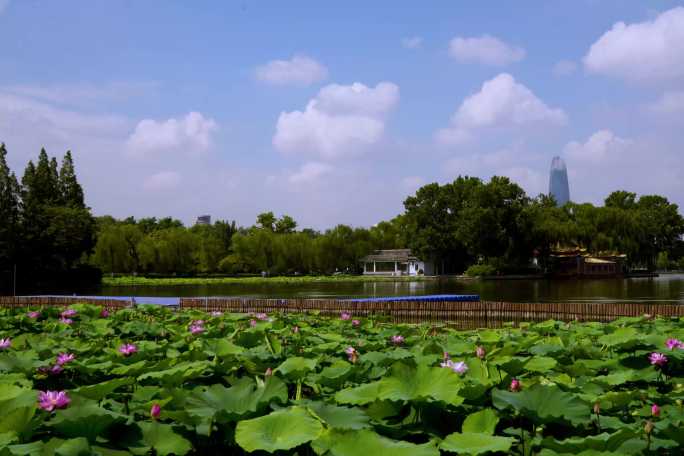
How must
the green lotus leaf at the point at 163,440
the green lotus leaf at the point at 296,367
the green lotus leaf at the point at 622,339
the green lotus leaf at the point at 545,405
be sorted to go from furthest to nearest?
the green lotus leaf at the point at 622,339, the green lotus leaf at the point at 296,367, the green lotus leaf at the point at 545,405, the green lotus leaf at the point at 163,440

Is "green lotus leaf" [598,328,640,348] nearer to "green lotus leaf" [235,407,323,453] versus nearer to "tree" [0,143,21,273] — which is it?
"green lotus leaf" [235,407,323,453]

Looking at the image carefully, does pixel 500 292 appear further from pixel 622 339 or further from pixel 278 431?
pixel 278 431

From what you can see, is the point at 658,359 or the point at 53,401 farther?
the point at 658,359

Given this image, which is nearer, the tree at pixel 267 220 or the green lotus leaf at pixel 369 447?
the green lotus leaf at pixel 369 447

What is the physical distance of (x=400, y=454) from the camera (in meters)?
1.49

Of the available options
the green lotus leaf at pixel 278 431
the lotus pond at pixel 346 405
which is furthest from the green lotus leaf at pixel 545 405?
the green lotus leaf at pixel 278 431

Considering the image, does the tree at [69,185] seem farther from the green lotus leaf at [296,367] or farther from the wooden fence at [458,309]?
the green lotus leaf at [296,367]

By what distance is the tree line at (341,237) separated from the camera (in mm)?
41628

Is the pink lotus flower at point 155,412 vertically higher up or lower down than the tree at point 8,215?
lower down

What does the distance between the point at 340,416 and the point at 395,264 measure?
64.0m

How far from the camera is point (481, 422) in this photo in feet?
5.97

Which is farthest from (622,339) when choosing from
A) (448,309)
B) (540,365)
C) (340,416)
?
(448,309)

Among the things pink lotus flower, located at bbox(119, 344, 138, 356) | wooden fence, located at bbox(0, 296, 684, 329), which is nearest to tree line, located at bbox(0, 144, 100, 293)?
wooden fence, located at bbox(0, 296, 684, 329)

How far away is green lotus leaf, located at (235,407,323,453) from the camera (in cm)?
162
